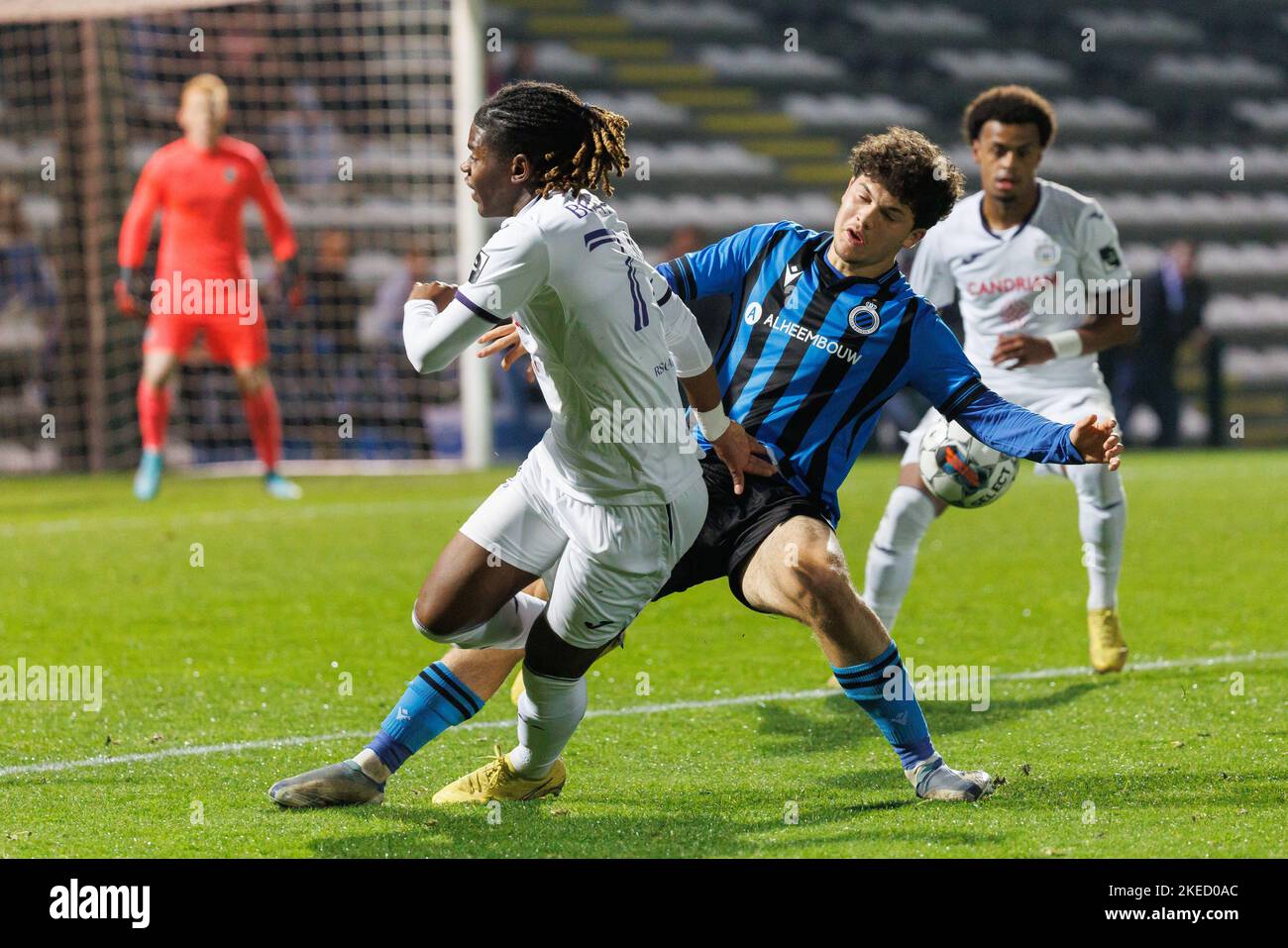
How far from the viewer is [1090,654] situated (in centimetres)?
646

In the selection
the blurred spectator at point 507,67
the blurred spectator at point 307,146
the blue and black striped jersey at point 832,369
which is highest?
the blurred spectator at point 507,67

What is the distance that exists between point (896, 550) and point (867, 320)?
1555mm

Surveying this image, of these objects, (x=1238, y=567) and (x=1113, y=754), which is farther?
(x=1238, y=567)

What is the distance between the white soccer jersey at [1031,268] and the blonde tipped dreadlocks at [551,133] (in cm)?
284

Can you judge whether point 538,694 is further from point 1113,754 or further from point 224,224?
point 224,224

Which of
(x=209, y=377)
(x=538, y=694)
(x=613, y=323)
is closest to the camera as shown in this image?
(x=613, y=323)

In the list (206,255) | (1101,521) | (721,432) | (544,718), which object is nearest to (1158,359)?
(206,255)

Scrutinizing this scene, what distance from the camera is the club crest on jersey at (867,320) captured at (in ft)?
15.8

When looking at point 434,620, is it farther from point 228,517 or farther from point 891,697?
point 228,517

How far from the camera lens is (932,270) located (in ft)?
22.3

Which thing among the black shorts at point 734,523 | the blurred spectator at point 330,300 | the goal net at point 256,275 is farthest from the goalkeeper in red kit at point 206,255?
the black shorts at point 734,523

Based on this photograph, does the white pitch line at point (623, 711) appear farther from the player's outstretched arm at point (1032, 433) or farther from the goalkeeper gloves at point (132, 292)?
Result: the goalkeeper gloves at point (132, 292)
